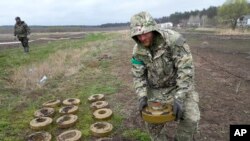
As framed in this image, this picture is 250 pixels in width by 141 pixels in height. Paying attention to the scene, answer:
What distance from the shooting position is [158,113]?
3.37m

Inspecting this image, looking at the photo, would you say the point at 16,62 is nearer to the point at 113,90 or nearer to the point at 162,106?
the point at 113,90

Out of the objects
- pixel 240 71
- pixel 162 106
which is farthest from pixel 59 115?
pixel 240 71

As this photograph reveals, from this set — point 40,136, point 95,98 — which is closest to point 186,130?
point 40,136

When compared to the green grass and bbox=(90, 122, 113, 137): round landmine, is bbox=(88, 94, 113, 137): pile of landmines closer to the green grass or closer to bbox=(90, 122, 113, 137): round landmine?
bbox=(90, 122, 113, 137): round landmine

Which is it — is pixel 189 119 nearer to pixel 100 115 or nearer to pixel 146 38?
pixel 146 38

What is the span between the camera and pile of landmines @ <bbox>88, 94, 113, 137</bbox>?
5328 millimetres

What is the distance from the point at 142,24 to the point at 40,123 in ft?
11.6

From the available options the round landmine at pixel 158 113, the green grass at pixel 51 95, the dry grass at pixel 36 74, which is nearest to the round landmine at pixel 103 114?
the green grass at pixel 51 95

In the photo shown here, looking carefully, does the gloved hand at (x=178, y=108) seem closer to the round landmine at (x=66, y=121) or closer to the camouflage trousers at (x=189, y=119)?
the camouflage trousers at (x=189, y=119)

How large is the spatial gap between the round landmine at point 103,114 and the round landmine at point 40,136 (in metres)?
1.09

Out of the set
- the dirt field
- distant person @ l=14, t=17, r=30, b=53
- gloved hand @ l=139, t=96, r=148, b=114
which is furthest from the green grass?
distant person @ l=14, t=17, r=30, b=53

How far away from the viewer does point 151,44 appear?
3.57m

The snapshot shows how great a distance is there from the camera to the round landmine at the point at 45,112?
6421mm

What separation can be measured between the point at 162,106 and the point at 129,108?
3.14 meters
